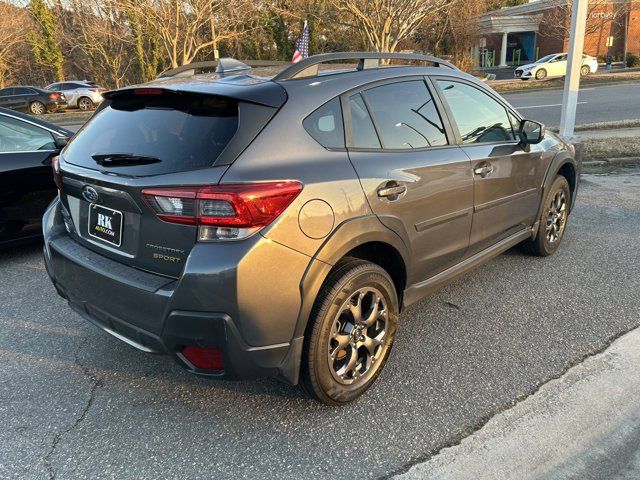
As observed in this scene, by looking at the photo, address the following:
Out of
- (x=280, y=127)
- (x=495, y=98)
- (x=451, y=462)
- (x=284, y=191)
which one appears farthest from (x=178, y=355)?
(x=495, y=98)

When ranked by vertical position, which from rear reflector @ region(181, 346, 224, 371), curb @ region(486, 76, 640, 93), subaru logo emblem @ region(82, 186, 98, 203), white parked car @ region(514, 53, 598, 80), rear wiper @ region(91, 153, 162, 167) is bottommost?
curb @ region(486, 76, 640, 93)

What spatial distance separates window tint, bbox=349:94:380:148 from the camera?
273cm

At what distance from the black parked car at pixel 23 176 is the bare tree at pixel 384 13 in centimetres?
1777

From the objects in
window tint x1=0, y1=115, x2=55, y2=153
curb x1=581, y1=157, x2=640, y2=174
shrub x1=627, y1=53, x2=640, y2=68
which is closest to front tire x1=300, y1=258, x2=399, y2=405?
window tint x1=0, y1=115, x2=55, y2=153

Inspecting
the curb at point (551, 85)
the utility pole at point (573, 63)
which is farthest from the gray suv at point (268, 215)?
the curb at point (551, 85)

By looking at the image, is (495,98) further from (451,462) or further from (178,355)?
(178,355)

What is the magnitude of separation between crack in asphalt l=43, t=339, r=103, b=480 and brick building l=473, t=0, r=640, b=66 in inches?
1485

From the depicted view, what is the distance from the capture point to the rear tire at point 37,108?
23.6m

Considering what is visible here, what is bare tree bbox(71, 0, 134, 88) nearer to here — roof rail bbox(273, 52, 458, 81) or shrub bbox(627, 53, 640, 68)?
roof rail bbox(273, 52, 458, 81)

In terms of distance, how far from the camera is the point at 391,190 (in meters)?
2.74

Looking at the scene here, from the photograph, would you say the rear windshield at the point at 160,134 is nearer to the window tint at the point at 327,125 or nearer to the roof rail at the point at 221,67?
the window tint at the point at 327,125

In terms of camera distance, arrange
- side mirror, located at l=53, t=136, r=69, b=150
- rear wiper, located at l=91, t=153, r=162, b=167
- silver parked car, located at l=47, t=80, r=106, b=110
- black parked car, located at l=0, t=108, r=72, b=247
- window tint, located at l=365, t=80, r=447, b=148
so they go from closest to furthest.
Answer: rear wiper, located at l=91, t=153, r=162, b=167
window tint, located at l=365, t=80, r=447, b=148
black parked car, located at l=0, t=108, r=72, b=247
side mirror, located at l=53, t=136, r=69, b=150
silver parked car, located at l=47, t=80, r=106, b=110

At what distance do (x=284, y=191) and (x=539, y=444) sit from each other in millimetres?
1701

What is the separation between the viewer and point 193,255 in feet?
7.20
